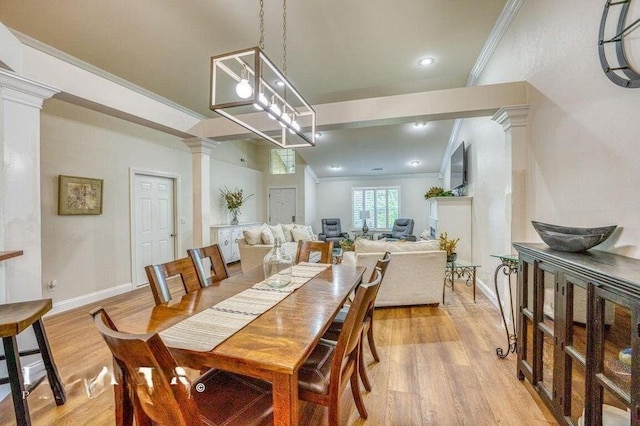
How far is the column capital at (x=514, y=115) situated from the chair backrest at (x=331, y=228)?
18.2ft

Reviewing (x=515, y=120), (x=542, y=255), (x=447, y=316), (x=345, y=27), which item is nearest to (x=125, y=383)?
(x=542, y=255)

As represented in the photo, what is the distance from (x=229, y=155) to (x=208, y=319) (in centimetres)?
585

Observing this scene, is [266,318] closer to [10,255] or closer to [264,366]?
[264,366]

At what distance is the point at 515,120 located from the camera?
262 centimetres

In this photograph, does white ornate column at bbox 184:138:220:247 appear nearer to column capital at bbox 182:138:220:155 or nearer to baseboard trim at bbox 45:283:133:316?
column capital at bbox 182:138:220:155

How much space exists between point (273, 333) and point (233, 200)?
569 centimetres

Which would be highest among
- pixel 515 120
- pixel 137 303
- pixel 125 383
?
pixel 515 120

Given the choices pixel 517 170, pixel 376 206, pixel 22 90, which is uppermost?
pixel 22 90

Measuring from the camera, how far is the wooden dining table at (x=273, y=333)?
96 cm

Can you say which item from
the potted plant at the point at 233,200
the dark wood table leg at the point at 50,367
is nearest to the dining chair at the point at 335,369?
the dark wood table leg at the point at 50,367

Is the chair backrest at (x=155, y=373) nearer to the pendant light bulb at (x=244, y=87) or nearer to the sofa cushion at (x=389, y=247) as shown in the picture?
the pendant light bulb at (x=244, y=87)

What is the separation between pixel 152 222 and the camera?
4.57m

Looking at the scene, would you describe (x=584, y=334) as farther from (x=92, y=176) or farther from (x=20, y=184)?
(x=92, y=176)

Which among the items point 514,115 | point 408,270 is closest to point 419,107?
point 514,115
